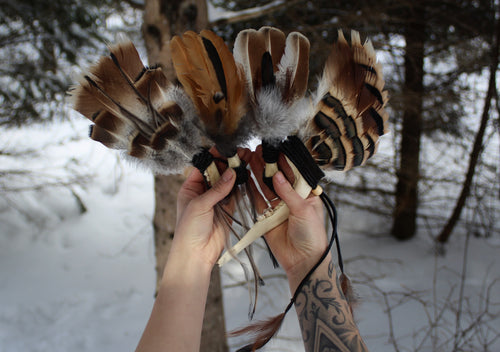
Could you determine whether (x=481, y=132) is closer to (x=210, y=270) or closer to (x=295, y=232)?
(x=295, y=232)

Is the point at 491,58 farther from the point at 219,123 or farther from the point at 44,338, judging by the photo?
the point at 44,338

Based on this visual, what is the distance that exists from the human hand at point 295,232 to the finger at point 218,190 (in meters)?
0.17

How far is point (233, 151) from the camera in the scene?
3.71 feet

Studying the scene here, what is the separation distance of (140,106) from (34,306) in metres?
3.73

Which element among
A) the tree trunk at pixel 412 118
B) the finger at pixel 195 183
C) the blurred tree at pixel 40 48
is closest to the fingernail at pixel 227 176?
the finger at pixel 195 183

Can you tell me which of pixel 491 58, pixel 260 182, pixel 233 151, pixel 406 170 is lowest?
pixel 406 170

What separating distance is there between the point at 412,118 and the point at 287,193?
3.35 m

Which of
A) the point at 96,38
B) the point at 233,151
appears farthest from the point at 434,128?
the point at 96,38

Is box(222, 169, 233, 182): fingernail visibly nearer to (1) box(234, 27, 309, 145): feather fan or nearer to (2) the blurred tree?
(1) box(234, 27, 309, 145): feather fan

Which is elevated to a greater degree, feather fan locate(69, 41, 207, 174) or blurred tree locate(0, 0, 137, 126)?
blurred tree locate(0, 0, 137, 126)

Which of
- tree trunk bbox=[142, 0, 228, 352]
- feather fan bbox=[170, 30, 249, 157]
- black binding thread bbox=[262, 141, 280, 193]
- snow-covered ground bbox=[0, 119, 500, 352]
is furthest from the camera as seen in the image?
snow-covered ground bbox=[0, 119, 500, 352]

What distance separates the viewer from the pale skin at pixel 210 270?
1011mm

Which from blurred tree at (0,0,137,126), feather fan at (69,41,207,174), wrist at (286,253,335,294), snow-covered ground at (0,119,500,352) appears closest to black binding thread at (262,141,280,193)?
feather fan at (69,41,207,174)

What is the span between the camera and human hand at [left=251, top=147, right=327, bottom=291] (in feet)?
3.81
